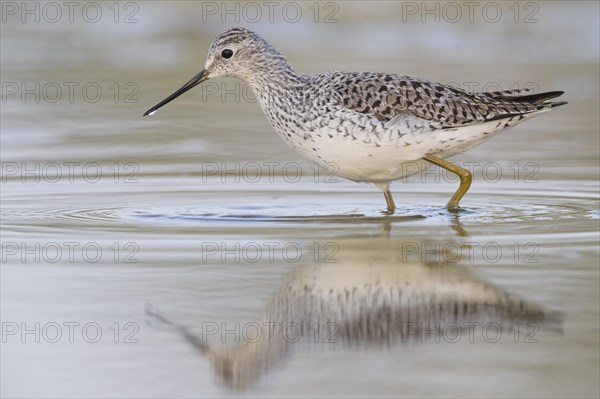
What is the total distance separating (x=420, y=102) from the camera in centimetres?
A: 1006

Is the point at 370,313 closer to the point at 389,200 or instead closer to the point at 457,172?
the point at 389,200

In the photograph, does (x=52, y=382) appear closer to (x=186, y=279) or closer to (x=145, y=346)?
(x=145, y=346)

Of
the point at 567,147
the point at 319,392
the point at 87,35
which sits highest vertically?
the point at 87,35

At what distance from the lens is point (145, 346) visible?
6074 mm

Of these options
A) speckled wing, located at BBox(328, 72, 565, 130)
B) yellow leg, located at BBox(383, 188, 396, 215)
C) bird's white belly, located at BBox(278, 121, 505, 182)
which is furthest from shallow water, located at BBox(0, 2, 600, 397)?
speckled wing, located at BBox(328, 72, 565, 130)

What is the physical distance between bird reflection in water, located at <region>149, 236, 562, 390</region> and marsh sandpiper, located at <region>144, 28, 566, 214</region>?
1906 mm

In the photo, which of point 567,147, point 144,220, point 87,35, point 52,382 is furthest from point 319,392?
point 87,35

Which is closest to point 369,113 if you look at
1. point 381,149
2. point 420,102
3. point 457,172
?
point 381,149

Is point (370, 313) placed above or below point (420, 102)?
below

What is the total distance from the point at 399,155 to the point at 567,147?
376 cm

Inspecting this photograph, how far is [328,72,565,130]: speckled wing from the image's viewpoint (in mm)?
9844

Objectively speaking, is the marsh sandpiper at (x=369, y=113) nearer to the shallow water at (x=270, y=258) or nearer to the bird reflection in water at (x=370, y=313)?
the shallow water at (x=270, y=258)

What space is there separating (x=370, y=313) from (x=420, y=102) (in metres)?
3.76

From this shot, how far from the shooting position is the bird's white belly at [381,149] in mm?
9719
